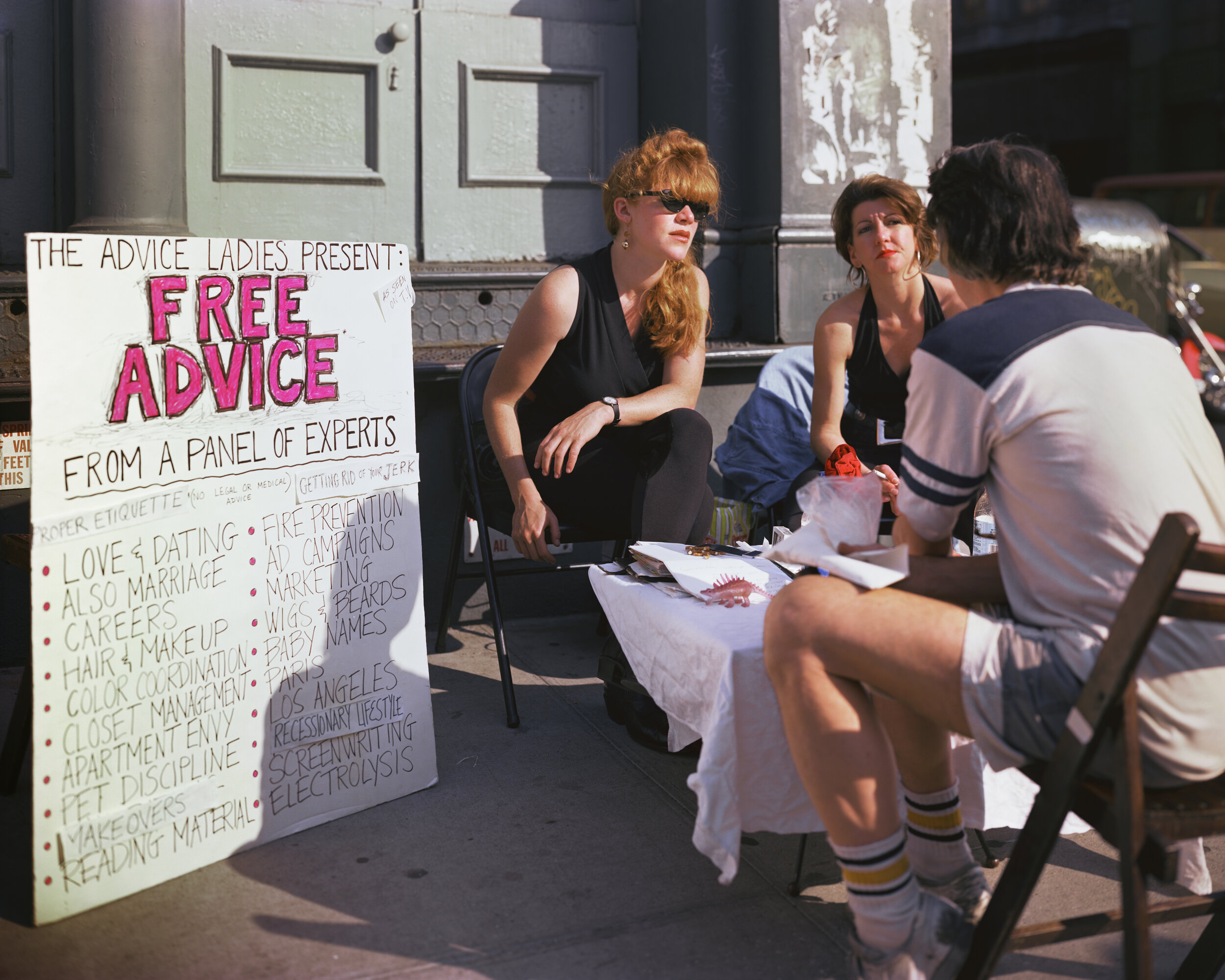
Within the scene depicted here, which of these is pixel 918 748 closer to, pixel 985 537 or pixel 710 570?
pixel 710 570

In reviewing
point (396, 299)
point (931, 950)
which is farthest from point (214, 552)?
point (931, 950)

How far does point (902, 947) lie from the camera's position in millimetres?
1924

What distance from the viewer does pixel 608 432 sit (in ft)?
12.0

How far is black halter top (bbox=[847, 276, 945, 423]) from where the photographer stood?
3695mm

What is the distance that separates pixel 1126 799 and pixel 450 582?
9.04ft

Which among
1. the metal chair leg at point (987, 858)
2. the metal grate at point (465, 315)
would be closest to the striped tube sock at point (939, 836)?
the metal chair leg at point (987, 858)

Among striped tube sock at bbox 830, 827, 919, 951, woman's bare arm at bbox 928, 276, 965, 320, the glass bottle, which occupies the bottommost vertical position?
striped tube sock at bbox 830, 827, 919, 951

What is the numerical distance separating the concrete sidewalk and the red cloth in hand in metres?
0.89

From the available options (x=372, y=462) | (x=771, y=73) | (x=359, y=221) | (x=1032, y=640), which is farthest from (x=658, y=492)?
(x=771, y=73)

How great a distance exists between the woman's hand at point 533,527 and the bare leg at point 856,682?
142 centimetres

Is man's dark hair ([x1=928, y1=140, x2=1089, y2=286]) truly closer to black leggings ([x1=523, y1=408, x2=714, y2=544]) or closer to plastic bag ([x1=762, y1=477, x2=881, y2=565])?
plastic bag ([x1=762, y1=477, x2=881, y2=565])

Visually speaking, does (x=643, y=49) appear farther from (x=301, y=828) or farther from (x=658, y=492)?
(x=301, y=828)

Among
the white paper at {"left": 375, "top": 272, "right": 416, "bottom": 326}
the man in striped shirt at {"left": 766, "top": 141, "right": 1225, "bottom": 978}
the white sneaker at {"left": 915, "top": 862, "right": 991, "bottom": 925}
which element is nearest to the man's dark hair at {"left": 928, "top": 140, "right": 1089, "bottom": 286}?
the man in striped shirt at {"left": 766, "top": 141, "right": 1225, "bottom": 978}

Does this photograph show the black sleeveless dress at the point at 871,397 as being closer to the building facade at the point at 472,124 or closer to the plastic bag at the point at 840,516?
the building facade at the point at 472,124
